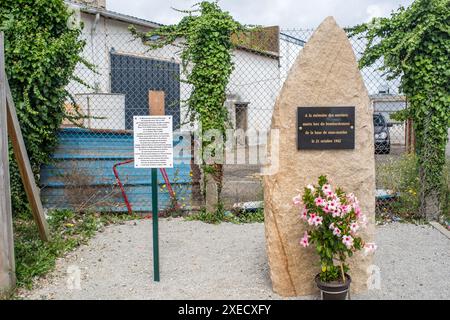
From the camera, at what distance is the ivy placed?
19.7ft

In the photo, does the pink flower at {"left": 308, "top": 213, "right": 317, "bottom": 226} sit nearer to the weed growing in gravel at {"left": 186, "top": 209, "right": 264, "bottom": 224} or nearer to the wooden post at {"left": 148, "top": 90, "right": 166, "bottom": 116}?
the wooden post at {"left": 148, "top": 90, "right": 166, "bottom": 116}

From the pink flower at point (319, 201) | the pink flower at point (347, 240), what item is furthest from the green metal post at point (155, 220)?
the pink flower at point (347, 240)

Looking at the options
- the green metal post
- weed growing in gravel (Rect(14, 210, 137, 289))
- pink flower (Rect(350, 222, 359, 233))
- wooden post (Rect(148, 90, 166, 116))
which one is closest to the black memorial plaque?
pink flower (Rect(350, 222, 359, 233))

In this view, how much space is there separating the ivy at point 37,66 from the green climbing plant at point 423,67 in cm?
411

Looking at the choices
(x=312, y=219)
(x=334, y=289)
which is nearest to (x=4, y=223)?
(x=312, y=219)

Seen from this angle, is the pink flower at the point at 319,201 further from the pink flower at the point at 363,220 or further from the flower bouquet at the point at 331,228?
the pink flower at the point at 363,220

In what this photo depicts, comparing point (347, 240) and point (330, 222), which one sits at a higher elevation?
point (330, 222)

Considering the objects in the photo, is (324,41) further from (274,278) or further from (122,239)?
(122,239)

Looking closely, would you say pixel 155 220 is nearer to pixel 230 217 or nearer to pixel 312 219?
pixel 312 219

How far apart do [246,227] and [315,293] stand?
228cm

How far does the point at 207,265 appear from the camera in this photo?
4.82 meters

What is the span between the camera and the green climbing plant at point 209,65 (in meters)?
6.35

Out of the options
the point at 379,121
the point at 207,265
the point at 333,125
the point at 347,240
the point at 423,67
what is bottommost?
the point at 207,265

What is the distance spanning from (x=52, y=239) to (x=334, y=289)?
3.41 meters
